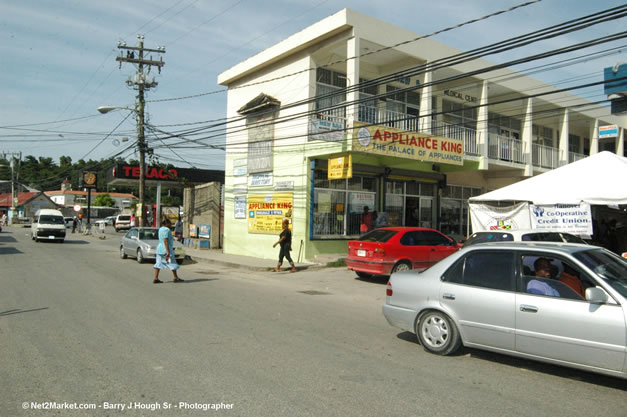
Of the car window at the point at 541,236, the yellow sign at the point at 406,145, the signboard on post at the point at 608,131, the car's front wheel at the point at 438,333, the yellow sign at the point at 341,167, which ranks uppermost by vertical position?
the signboard on post at the point at 608,131

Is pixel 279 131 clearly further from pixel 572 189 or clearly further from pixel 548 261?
pixel 548 261

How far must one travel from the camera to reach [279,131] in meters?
19.4

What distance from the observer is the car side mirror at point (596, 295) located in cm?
452

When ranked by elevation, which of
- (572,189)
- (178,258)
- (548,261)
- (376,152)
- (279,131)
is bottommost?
(178,258)

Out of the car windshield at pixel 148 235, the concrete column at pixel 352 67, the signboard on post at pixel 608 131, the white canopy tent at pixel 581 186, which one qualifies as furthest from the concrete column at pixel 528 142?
the car windshield at pixel 148 235

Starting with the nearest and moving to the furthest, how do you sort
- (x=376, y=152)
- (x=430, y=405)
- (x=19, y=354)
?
(x=430, y=405) → (x=19, y=354) → (x=376, y=152)

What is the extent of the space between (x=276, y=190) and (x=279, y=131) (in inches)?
99.2

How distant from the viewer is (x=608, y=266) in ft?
17.0

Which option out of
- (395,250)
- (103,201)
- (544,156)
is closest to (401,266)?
(395,250)

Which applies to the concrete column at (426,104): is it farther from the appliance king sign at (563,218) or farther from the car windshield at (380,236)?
the appliance king sign at (563,218)

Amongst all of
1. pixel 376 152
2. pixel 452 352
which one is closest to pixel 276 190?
pixel 376 152

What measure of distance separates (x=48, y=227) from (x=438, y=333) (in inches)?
1157

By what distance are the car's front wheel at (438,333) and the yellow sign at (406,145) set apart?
10.4m

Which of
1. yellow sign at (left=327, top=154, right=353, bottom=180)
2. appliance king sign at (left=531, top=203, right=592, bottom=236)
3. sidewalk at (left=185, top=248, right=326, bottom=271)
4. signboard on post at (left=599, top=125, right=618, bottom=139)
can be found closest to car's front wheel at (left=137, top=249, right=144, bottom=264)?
sidewalk at (left=185, top=248, right=326, bottom=271)
